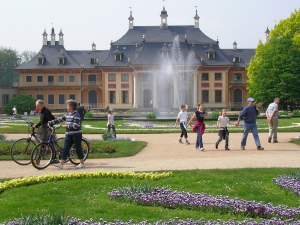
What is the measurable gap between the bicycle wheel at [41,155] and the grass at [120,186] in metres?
2.50

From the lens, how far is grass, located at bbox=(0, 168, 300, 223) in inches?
286

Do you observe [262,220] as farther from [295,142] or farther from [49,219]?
[295,142]

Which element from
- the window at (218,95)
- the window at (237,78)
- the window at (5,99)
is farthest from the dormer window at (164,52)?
the window at (5,99)

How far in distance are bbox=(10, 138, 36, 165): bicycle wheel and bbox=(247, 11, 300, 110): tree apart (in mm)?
37869

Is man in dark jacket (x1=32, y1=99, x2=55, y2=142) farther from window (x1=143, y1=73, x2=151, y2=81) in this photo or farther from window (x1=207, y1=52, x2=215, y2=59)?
window (x1=207, y1=52, x2=215, y2=59)

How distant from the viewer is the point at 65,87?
6781 cm

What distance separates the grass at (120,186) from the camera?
7258 millimetres

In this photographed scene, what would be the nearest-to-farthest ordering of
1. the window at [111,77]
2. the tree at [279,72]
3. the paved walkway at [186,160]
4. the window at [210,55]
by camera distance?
the paved walkway at [186,160] → the tree at [279,72] → the window at [210,55] → the window at [111,77]

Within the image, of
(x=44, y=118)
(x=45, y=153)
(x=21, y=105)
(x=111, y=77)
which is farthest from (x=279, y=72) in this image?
(x=45, y=153)

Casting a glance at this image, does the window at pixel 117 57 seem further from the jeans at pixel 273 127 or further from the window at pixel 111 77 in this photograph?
the jeans at pixel 273 127

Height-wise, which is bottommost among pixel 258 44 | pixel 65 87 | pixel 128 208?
Result: pixel 128 208

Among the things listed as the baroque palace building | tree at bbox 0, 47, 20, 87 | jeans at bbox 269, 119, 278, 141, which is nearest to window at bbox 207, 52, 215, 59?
the baroque palace building

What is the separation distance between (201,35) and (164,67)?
10011 millimetres

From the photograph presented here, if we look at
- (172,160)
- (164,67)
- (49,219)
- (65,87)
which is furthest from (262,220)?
(65,87)
